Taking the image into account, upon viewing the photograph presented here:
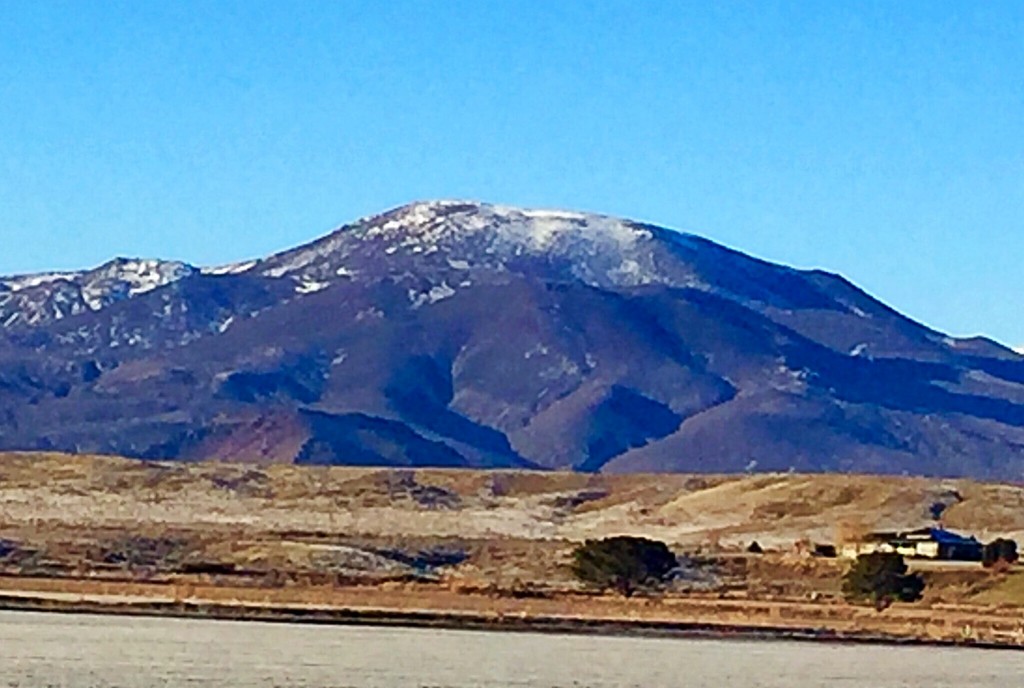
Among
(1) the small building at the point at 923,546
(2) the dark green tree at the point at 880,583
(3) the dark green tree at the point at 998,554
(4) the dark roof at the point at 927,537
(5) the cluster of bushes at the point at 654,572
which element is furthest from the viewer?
(4) the dark roof at the point at 927,537

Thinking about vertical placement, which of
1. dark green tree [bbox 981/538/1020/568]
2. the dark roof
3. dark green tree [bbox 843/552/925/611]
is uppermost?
the dark roof

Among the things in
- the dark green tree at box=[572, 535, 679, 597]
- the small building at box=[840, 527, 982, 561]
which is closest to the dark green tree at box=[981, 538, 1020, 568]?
the small building at box=[840, 527, 982, 561]

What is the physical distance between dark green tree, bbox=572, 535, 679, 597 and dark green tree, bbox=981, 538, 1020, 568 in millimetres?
19020

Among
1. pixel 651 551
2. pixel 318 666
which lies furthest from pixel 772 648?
pixel 651 551

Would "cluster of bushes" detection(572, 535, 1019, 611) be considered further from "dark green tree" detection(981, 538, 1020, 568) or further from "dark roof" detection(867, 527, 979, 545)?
"dark roof" detection(867, 527, 979, 545)

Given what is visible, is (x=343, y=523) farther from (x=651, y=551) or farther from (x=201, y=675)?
(x=201, y=675)

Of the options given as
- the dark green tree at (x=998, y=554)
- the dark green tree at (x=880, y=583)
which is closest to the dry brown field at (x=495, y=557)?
the dark green tree at (x=880, y=583)

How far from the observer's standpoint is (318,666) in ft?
177

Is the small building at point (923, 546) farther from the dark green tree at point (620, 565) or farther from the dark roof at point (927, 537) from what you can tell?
the dark green tree at point (620, 565)

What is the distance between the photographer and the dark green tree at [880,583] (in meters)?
100

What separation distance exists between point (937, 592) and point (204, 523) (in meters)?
73.5

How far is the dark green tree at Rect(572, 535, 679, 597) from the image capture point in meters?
106

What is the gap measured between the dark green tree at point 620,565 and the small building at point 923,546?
61.6 ft

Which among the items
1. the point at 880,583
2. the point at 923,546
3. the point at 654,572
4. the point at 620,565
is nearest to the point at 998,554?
the point at 923,546
